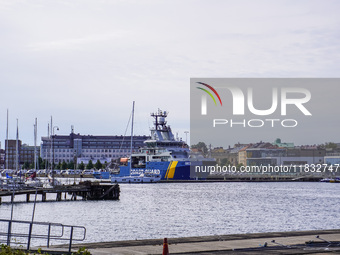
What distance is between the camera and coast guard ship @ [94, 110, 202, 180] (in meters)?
142

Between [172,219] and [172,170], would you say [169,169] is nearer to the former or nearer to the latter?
[172,170]

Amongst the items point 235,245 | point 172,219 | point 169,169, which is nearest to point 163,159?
point 169,169

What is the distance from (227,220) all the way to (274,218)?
5152mm

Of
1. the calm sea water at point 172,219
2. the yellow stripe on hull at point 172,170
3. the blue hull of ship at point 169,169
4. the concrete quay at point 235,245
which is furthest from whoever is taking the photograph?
the blue hull of ship at point 169,169

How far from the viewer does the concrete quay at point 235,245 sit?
1878 cm

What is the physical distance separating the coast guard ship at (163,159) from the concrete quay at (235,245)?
11816 centimetres

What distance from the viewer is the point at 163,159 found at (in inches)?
5610

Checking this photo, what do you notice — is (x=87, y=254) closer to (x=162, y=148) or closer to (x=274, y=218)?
(x=274, y=218)

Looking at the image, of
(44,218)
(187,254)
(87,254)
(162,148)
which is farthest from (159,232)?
(162,148)

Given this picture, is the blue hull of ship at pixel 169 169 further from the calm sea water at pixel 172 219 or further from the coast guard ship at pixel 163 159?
the calm sea water at pixel 172 219

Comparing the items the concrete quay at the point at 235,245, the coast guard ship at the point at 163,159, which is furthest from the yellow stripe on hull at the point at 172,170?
the concrete quay at the point at 235,245

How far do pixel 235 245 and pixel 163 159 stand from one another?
12248 centimetres

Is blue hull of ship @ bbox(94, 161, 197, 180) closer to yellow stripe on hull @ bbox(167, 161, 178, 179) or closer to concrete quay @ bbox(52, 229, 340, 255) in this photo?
yellow stripe on hull @ bbox(167, 161, 178, 179)

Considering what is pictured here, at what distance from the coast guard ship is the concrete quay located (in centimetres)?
11816
